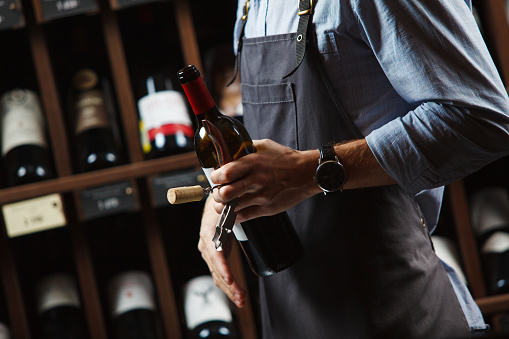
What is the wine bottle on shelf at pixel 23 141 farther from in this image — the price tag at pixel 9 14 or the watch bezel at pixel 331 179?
the watch bezel at pixel 331 179

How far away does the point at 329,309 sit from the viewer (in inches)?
28.3

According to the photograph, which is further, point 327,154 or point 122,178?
point 122,178

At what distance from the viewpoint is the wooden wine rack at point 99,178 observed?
1.22 m

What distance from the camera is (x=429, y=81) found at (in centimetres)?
59

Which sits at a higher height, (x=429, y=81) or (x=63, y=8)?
(x=63, y=8)

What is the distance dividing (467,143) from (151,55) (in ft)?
3.63

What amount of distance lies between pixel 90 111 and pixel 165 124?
0.23 m

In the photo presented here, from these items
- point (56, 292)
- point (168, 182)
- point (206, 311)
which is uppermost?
point (168, 182)

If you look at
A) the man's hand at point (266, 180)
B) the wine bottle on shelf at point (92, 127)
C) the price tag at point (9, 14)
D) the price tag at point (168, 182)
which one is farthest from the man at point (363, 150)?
the price tag at point (9, 14)

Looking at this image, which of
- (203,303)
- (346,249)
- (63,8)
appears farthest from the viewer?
(203,303)

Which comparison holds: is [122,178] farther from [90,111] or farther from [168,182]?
[90,111]

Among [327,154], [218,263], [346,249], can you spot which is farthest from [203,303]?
[327,154]

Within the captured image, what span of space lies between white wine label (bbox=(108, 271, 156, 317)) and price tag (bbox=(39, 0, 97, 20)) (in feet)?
2.25

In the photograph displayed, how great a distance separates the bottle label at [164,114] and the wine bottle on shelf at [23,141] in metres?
0.27
